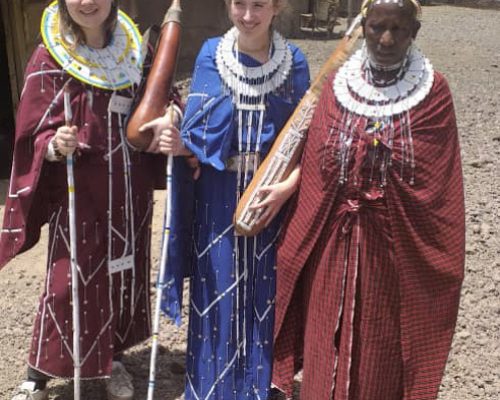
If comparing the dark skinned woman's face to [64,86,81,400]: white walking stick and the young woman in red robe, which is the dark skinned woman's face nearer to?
the young woman in red robe

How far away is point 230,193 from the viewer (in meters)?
2.69

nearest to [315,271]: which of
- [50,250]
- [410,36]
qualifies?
[410,36]

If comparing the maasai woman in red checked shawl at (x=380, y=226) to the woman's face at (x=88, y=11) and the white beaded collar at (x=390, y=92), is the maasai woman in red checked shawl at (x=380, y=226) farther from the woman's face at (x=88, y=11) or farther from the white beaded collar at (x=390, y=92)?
the woman's face at (x=88, y=11)

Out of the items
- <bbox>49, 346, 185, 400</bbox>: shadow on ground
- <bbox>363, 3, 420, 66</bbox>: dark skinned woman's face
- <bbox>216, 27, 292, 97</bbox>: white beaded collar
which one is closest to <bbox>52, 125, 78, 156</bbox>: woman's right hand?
<bbox>216, 27, 292, 97</bbox>: white beaded collar

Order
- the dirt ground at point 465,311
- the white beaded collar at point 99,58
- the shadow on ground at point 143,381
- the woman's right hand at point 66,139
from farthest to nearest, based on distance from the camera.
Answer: the dirt ground at point 465,311
the shadow on ground at point 143,381
the white beaded collar at point 99,58
the woman's right hand at point 66,139

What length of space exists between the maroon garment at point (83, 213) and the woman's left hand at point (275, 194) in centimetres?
62

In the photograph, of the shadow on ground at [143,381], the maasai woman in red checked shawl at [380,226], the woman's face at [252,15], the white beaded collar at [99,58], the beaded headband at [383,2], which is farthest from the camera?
the shadow on ground at [143,381]

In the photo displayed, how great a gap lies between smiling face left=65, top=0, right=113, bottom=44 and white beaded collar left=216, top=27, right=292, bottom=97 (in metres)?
0.46

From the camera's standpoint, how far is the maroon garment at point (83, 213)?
2.70 metres

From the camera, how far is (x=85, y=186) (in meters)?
2.79

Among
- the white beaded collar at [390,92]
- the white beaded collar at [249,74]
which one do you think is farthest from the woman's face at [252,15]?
the white beaded collar at [390,92]

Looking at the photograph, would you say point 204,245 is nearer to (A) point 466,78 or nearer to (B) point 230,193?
(B) point 230,193

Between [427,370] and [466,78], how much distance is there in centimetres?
797

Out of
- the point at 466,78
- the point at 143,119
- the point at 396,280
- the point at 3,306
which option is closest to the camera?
the point at 396,280
